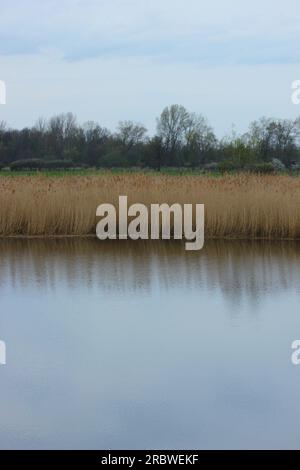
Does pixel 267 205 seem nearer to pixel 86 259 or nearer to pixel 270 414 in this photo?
pixel 86 259

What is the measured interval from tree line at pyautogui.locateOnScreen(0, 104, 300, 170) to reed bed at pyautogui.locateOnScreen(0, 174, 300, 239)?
1654cm

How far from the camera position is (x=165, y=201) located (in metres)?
10.6

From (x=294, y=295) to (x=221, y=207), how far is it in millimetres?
4070

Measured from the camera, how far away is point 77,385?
4023mm

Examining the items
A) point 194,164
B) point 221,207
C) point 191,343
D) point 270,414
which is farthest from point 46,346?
point 194,164

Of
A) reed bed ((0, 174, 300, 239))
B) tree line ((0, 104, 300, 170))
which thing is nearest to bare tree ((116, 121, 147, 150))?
tree line ((0, 104, 300, 170))

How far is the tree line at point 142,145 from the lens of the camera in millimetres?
30953

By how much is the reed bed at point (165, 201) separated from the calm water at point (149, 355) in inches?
89.9

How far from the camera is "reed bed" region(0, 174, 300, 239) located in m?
10.2
